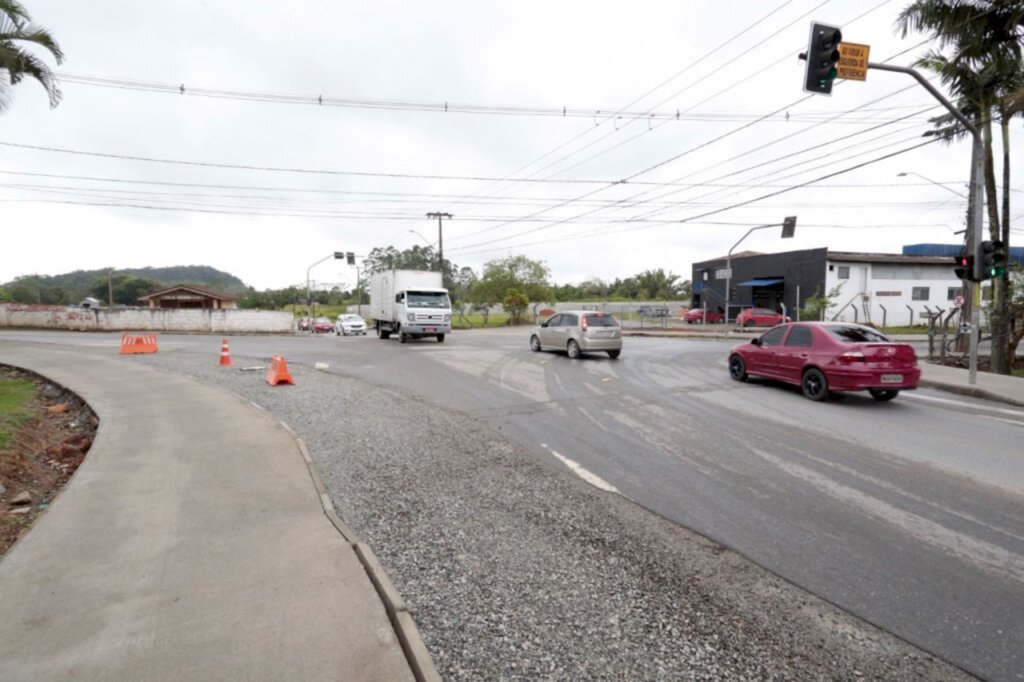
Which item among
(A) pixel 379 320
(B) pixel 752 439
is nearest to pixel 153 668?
(B) pixel 752 439

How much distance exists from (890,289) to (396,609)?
5026 cm

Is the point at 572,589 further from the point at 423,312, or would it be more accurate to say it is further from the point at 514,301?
the point at 514,301

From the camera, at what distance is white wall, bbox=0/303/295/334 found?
3300cm

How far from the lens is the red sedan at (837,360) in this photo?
941 cm

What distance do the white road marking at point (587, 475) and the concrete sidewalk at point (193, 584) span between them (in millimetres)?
2486

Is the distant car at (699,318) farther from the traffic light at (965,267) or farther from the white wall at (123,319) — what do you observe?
the white wall at (123,319)

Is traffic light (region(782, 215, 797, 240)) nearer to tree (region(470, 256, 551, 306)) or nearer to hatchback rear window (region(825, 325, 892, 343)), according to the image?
hatchback rear window (region(825, 325, 892, 343))

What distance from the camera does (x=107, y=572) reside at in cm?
325

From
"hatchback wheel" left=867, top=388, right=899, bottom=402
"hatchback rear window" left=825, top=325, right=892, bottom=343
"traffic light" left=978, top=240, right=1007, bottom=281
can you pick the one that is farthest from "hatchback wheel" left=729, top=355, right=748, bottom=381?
"traffic light" left=978, top=240, right=1007, bottom=281

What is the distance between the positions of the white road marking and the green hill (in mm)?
66477

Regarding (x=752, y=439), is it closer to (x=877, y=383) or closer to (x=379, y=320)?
(x=877, y=383)

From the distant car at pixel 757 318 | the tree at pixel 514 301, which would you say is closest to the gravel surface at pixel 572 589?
the distant car at pixel 757 318

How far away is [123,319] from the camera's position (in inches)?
1331

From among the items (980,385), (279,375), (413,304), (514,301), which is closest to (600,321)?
(980,385)
